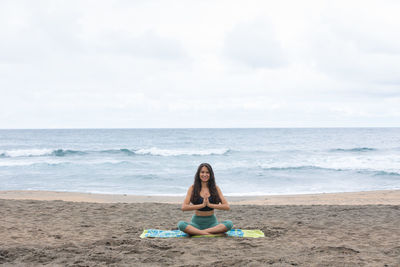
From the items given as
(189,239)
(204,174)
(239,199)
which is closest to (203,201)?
(204,174)

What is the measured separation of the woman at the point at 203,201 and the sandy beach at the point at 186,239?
208mm

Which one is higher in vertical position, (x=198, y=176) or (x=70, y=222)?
(x=198, y=176)

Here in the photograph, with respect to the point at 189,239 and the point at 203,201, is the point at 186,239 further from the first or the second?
the point at 203,201

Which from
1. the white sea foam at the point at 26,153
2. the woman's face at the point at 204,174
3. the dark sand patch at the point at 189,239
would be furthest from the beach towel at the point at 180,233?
the white sea foam at the point at 26,153

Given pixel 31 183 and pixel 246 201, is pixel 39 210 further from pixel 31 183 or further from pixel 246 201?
pixel 31 183

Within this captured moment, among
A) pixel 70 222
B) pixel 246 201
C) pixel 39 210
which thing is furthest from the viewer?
pixel 246 201

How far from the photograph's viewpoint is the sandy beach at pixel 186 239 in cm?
457

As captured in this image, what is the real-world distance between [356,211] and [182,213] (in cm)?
400

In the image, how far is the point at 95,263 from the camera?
173 inches

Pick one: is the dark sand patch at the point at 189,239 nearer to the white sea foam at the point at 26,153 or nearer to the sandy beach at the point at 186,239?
the sandy beach at the point at 186,239

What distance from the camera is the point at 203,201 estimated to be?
18.9 feet

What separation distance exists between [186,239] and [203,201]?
664mm

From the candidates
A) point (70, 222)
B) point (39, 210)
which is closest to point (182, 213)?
point (70, 222)

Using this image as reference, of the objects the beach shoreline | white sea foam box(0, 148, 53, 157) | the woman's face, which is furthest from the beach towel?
white sea foam box(0, 148, 53, 157)
